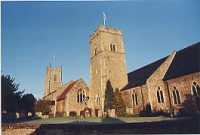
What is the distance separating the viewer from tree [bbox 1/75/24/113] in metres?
7.84

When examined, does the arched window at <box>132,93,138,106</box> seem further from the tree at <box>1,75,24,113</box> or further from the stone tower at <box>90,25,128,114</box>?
the tree at <box>1,75,24,113</box>

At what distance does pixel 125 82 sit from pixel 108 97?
2.42 m

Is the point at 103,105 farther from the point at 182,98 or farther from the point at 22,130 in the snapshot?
the point at 22,130

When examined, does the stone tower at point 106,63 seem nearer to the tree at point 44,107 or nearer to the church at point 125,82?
the church at point 125,82

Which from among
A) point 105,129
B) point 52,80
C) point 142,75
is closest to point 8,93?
point 105,129

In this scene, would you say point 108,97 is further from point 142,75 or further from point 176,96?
point 176,96

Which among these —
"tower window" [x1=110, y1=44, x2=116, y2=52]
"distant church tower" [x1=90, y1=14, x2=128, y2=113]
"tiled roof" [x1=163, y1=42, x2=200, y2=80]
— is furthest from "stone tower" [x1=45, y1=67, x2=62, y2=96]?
"tiled roof" [x1=163, y1=42, x2=200, y2=80]

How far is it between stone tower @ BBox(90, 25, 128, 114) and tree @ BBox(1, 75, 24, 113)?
9198 mm

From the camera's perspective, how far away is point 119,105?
57.5 ft

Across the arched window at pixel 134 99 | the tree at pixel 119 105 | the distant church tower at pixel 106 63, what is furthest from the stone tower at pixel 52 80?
the arched window at pixel 134 99

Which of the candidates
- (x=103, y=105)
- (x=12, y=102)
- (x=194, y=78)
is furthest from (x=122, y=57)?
(x=12, y=102)

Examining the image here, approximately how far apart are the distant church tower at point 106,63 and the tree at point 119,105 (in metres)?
0.95

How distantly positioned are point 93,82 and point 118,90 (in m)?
2.42

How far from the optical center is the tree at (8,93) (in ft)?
25.7
